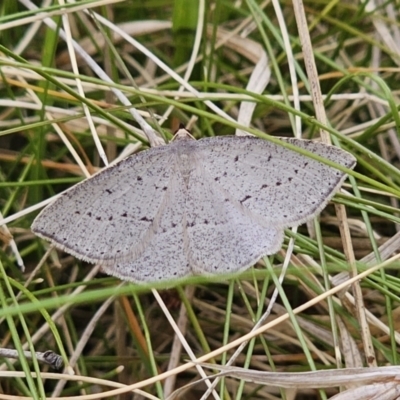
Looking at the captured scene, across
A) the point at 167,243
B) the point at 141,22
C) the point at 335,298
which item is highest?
the point at 141,22

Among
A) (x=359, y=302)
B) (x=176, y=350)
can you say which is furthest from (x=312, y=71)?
(x=176, y=350)

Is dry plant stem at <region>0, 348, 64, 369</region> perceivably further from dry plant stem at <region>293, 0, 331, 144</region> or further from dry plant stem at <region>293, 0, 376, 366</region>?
dry plant stem at <region>293, 0, 331, 144</region>

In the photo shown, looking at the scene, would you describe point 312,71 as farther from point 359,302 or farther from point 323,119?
point 359,302

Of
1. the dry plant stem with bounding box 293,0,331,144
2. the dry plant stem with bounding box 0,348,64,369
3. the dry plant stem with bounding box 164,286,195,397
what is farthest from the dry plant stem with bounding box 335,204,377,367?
the dry plant stem with bounding box 0,348,64,369

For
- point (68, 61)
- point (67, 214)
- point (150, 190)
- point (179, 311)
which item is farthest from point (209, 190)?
point (68, 61)

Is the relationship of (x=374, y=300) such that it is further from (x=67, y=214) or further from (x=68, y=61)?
(x=68, y=61)

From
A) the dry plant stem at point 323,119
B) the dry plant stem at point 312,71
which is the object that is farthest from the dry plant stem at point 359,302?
the dry plant stem at point 312,71

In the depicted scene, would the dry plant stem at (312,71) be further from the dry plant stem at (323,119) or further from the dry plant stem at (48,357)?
the dry plant stem at (48,357)

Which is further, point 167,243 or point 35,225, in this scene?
point 167,243

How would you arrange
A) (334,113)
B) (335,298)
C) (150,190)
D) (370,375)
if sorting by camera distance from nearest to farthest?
(370,375) < (150,190) < (335,298) < (334,113)

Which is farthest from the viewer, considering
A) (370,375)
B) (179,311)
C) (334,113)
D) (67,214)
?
(334,113)

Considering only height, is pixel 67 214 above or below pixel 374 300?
above
